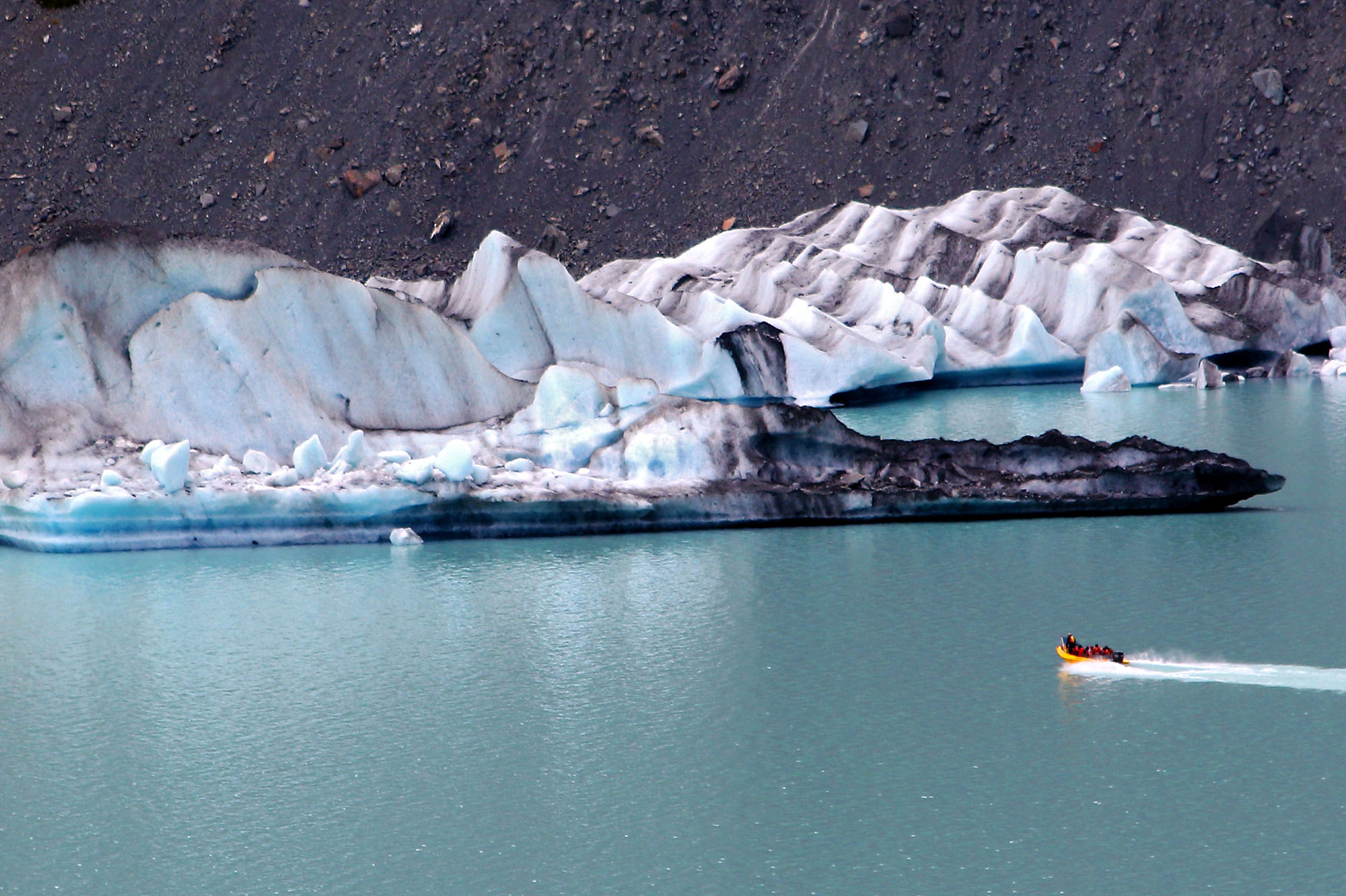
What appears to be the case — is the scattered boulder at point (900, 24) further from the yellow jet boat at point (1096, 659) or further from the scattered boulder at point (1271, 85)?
the yellow jet boat at point (1096, 659)

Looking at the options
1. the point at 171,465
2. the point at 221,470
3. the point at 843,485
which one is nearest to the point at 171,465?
the point at 171,465

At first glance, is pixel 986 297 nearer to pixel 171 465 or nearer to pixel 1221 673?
pixel 171 465

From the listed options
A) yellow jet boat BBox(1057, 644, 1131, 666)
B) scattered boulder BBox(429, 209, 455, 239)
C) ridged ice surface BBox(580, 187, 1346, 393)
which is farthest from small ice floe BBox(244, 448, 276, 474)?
scattered boulder BBox(429, 209, 455, 239)

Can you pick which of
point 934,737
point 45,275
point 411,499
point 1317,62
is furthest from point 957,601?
point 1317,62

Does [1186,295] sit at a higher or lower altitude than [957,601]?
higher

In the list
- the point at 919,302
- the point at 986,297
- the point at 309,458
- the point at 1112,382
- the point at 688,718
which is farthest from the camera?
the point at 919,302

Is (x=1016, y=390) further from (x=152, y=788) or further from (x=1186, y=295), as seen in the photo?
(x=152, y=788)

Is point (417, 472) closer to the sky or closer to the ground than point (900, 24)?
closer to the ground

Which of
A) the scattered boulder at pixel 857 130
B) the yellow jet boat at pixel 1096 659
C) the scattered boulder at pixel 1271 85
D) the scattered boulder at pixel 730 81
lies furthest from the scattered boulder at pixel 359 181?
the yellow jet boat at pixel 1096 659
